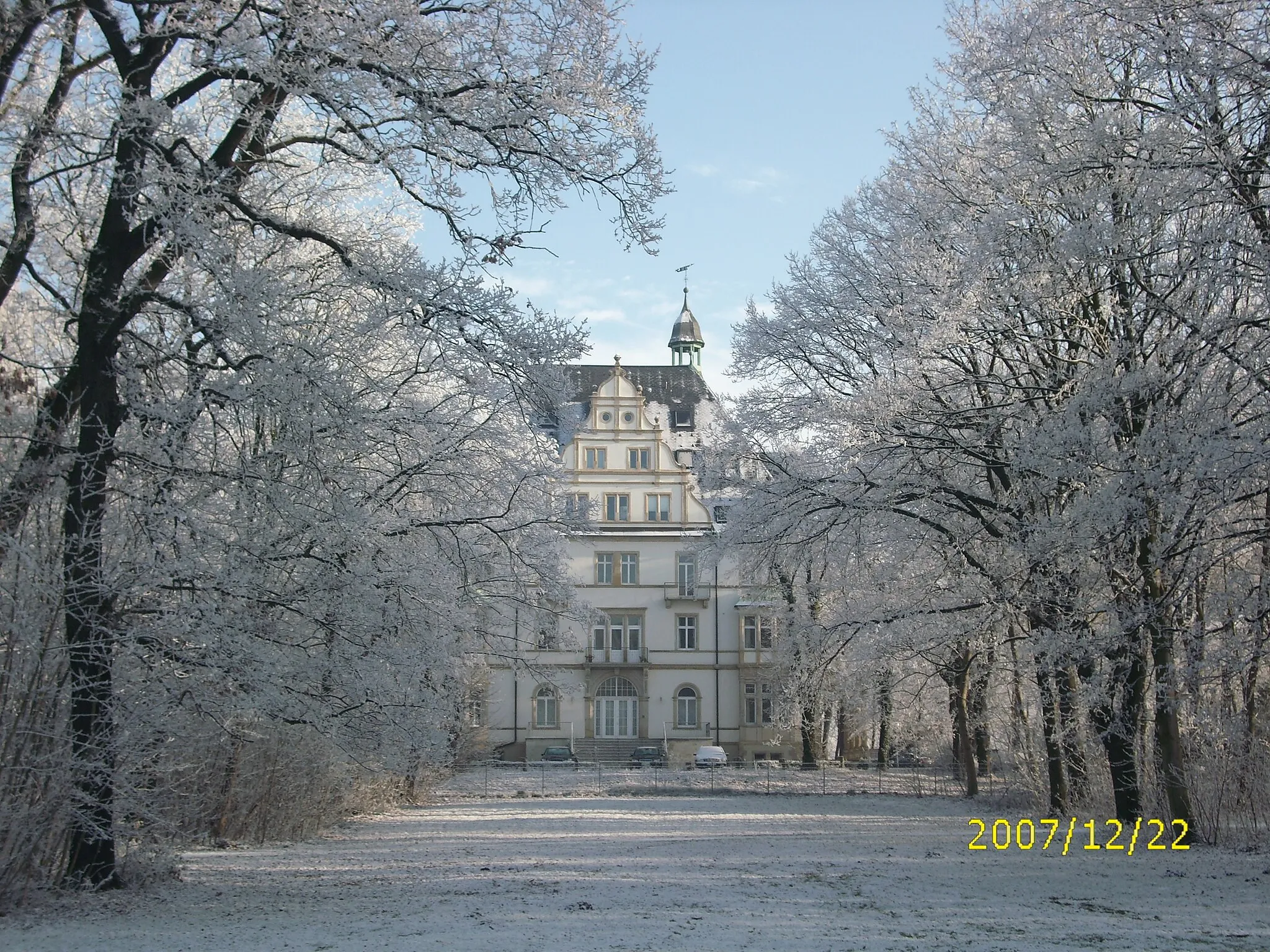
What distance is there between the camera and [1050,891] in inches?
→ 367

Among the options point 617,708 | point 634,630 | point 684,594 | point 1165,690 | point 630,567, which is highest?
point 630,567

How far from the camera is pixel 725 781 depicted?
1051 inches

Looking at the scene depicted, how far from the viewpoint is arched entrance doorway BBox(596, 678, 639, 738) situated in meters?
40.3

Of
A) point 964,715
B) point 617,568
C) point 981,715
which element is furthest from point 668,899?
point 617,568

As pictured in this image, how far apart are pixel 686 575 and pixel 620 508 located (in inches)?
135

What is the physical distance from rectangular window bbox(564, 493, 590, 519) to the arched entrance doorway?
26.6 m

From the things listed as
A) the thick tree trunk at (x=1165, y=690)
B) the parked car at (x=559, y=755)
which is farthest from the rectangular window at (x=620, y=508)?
the thick tree trunk at (x=1165, y=690)

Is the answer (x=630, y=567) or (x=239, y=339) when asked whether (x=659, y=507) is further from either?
(x=239, y=339)

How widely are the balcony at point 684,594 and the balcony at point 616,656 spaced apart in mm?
1987

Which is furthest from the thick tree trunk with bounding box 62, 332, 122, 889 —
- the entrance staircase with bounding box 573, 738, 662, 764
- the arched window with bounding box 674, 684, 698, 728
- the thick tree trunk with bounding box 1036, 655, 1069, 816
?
the arched window with bounding box 674, 684, 698, 728

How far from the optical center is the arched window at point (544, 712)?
39906 millimetres

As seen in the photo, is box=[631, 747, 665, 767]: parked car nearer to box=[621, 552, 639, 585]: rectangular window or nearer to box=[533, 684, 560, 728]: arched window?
box=[533, 684, 560, 728]: arched window

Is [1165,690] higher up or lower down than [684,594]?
lower down

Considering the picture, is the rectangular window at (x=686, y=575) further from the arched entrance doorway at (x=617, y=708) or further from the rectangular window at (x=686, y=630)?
the arched entrance doorway at (x=617, y=708)
